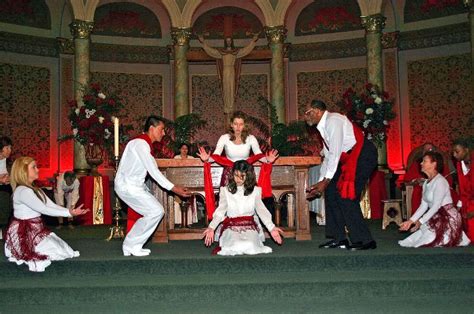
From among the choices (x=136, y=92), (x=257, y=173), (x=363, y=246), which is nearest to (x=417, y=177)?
(x=257, y=173)

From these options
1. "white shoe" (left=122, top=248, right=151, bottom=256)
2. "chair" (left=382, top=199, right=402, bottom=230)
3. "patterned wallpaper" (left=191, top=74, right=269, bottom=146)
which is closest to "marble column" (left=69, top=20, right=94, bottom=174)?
"patterned wallpaper" (left=191, top=74, right=269, bottom=146)

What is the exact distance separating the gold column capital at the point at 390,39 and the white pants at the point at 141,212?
413 inches

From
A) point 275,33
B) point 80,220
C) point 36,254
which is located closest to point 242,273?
point 36,254

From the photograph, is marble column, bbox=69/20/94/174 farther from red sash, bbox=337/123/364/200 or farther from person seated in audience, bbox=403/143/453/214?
red sash, bbox=337/123/364/200

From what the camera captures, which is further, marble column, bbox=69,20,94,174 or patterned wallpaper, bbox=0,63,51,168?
patterned wallpaper, bbox=0,63,51,168

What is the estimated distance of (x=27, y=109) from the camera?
1459 cm

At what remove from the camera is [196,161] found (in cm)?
791

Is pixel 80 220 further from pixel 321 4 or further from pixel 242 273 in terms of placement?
pixel 321 4

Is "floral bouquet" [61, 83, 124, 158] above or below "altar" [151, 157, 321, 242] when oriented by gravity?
above

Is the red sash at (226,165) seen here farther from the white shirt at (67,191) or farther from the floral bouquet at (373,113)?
the floral bouquet at (373,113)

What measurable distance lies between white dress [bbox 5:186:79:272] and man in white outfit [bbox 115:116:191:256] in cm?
73

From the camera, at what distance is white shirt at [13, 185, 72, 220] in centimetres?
608

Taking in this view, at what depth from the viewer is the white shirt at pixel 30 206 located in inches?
239

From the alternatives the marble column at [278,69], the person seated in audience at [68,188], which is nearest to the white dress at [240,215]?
the person seated in audience at [68,188]
